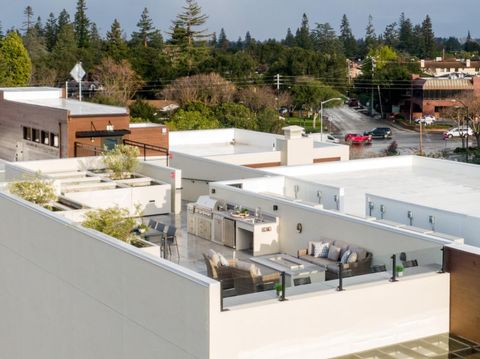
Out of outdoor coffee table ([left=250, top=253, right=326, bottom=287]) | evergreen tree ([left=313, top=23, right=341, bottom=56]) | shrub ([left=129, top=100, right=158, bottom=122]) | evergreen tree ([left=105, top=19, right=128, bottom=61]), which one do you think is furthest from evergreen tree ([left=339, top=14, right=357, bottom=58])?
outdoor coffee table ([left=250, top=253, right=326, bottom=287])

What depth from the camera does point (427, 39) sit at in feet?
447

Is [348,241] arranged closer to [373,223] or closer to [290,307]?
[373,223]

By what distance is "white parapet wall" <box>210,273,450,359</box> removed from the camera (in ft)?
36.1

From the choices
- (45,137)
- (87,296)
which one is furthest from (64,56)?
(87,296)

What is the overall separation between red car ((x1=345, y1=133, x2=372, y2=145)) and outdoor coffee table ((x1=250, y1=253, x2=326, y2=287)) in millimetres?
46923

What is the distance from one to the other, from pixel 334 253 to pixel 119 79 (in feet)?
192

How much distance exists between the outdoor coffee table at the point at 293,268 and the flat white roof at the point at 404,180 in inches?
157

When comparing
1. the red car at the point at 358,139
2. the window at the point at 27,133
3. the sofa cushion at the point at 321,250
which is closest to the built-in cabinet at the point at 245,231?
the sofa cushion at the point at 321,250

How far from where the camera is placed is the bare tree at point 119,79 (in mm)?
68750

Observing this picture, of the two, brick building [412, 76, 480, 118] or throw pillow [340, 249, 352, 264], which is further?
brick building [412, 76, 480, 118]

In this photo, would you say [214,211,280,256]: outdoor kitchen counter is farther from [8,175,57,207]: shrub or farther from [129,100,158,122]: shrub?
[129,100,158,122]: shrub

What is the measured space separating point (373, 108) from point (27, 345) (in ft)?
222

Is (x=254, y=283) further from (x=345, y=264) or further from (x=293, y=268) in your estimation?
(x=293, y=268)

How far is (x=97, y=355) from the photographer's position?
14.0 m
